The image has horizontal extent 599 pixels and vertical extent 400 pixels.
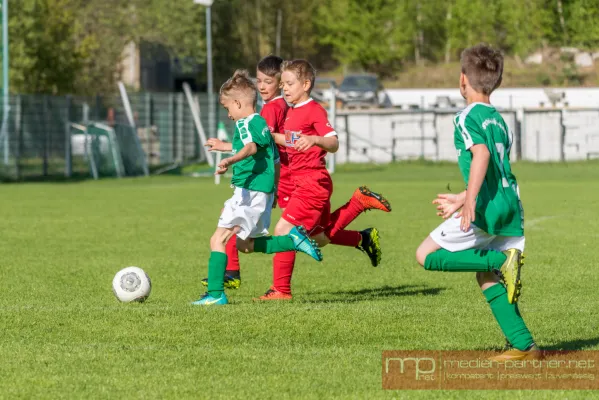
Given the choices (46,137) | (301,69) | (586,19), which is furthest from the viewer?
(586,19)

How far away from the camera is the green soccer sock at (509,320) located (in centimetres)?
609

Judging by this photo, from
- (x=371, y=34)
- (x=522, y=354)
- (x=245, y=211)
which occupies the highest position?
(x=371, y=34)

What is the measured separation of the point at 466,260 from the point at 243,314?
2.10 meters

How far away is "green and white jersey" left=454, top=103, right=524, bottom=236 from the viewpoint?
19.8ft

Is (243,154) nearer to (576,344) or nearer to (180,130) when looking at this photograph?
(576,344)

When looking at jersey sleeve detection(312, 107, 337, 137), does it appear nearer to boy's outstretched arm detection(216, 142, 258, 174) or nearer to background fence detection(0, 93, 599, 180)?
boy's outstretched arm detection(216, 142, 258, 174)

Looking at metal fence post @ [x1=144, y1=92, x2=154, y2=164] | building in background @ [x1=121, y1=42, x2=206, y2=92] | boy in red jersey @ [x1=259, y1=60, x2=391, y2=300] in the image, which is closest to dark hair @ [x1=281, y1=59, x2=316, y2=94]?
boy in red jersey @ [x1=259, y1=60, x2=391, y2=300]

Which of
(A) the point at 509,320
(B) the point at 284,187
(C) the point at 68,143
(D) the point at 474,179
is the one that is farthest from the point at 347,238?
(C) the point at 68,143

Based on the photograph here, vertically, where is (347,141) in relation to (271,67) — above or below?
below

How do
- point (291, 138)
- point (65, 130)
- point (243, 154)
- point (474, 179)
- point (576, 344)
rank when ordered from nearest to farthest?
point (474, 179), point (576, 344), point (243, 154), point (291, 138), point (65, 130)

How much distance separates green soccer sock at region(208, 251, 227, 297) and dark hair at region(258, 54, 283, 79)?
1720 mm

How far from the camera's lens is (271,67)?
365 inches

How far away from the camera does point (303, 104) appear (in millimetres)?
9023

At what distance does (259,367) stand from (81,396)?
3.51 feet
